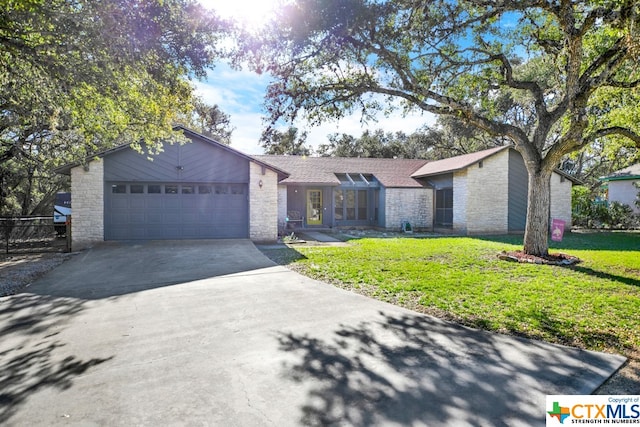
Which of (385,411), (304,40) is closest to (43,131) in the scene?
(304,40)

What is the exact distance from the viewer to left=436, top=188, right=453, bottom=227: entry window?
18953mm

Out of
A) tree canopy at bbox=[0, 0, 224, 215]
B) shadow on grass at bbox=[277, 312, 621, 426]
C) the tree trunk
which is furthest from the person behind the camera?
the tree trunk

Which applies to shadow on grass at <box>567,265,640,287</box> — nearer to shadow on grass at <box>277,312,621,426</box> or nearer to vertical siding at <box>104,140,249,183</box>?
shadow on grass at <box>277,312,621,426</box>

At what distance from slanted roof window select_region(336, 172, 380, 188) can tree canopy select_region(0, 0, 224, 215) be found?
11925mm

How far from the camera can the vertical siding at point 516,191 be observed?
18.0m

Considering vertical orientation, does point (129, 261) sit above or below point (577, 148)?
below

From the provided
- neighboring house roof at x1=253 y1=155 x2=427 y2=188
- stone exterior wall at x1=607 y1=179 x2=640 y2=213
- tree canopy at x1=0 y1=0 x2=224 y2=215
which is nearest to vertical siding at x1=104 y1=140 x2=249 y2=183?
tree canopy at x1=0 y1=0 x2=224 y2=215

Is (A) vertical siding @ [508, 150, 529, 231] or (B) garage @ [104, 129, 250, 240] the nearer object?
(B) garage @ [104, 129, 250, 240]

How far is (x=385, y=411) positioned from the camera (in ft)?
9.23

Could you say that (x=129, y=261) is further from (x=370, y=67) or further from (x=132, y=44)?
(x=370, y=67)

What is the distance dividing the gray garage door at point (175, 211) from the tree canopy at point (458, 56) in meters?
5.78

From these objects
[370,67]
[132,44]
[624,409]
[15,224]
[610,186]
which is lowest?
[624,409]

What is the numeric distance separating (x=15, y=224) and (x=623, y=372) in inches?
693

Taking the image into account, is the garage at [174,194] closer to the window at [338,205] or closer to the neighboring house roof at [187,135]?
the neighboring house roof at [187,135]
